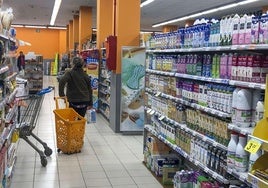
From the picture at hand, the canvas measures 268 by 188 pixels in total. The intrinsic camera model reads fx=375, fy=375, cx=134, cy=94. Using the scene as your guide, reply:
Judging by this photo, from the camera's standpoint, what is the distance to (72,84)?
7.18 m

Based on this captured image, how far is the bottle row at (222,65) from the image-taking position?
120 inches

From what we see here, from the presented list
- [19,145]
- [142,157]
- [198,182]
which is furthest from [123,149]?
[198,182]

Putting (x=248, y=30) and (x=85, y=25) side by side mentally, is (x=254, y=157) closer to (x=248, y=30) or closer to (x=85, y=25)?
(x=248, y=30)

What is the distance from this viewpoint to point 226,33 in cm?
345

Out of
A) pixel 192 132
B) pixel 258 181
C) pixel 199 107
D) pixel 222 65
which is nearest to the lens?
pixel 258 181

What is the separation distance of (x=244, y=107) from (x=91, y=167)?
3345 millimetres

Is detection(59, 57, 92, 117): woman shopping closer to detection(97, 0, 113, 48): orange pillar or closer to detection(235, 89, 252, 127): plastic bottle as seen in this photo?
detection(97, 0, 113, 48): orange pillar

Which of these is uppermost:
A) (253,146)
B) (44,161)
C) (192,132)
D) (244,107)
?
(244,107)

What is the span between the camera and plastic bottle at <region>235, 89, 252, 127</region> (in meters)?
3.17

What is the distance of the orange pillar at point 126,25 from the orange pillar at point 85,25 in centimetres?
750

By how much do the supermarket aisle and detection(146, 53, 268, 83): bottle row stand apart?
1.69 metres

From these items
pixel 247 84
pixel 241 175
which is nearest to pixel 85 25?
pixel 247 84

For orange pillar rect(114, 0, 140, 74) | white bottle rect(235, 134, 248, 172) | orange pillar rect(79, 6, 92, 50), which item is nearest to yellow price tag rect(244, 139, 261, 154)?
white bottle rect(235, 134, 248, 172)

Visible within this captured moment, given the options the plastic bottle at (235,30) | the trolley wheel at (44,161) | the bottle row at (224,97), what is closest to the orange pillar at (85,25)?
the trolley wheel at (44,161)
